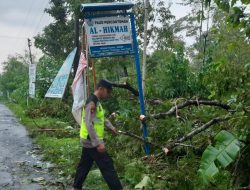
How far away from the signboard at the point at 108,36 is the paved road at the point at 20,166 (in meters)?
2.59

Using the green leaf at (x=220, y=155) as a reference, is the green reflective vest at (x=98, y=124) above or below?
above

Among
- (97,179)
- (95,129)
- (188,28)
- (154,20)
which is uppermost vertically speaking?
(188,28)

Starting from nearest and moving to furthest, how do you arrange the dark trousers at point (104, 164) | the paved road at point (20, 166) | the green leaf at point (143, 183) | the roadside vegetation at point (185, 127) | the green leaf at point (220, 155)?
the green leaf at point (220, 155)
the roadside vegetation at point (185, 127)
the dark trousers at point (104, 164)
the green leaf at point (143, 183)
the paved road at point (20, 166)

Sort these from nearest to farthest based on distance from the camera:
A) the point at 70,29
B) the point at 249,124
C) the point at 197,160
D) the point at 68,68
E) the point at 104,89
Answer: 1. the point at 249,124
2. the point at 104,89
3. the point at 197,160
4. the point at 68,68
5. the point at 70,29

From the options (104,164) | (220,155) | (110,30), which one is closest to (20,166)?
(104,164)

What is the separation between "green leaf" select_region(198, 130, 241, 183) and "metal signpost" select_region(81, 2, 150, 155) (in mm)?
3192

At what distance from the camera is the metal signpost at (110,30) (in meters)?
7.50

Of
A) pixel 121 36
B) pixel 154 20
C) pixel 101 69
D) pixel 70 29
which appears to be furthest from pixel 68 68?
pixel 70 29

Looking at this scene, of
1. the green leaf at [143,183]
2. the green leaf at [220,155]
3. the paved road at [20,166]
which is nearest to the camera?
the green leaf at [220,155]

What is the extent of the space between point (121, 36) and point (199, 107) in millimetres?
2047

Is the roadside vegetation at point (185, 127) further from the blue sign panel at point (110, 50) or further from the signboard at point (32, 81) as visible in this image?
the signboard at point (32, 81)

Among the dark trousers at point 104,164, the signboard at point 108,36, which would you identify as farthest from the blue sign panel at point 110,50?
the dark trousers at point 104,164

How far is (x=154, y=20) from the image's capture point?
1930cm

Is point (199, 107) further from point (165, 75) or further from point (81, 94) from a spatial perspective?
point (165, 75)
